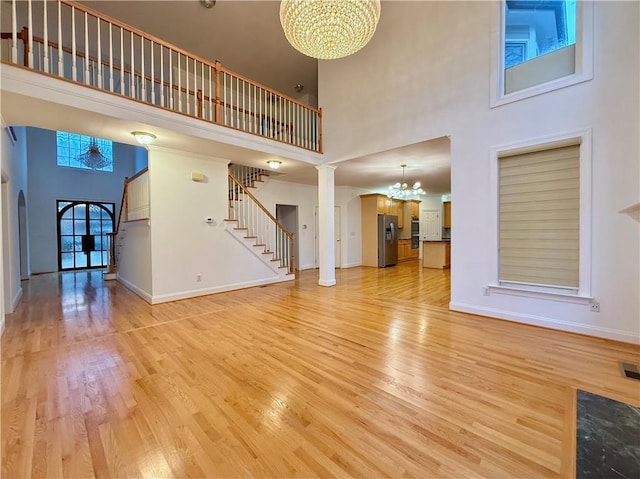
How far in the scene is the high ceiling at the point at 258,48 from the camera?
16.5 feet

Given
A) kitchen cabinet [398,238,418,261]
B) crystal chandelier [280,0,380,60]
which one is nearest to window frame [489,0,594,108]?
crystal chandelier [280,0,380,60]

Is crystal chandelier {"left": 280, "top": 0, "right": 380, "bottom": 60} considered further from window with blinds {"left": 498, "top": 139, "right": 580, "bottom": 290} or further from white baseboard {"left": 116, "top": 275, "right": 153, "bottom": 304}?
white baseboard {"left": 116, "top": 275, "right": 153, "bottom": 304}

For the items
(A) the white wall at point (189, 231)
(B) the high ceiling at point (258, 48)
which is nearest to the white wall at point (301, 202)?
(B) the high ceiling at point (258, 48)

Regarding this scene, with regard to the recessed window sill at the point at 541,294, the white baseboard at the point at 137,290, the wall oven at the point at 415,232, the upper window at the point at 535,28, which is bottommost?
the white baseboard at the point at 137,290

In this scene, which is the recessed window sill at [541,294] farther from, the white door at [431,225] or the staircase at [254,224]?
the white door at [431,225]

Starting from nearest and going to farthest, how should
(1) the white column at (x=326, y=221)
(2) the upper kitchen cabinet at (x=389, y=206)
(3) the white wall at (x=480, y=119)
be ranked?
1. (3) the white wall at (x=480, y=119)
2. (1) the white column at (x=326, y=221)
3. (2) the upper kitchen cabinet at (x=389, y=206)

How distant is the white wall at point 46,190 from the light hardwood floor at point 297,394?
6.55 meters

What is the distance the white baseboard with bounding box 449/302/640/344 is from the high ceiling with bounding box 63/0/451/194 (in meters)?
2.64

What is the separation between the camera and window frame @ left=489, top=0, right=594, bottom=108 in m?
3.02

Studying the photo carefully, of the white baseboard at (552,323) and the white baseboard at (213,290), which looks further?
the white baseboard at (213,290)

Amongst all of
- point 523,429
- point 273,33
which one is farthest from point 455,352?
point 273,33

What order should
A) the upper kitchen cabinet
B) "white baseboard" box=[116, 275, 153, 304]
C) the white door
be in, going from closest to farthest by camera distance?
"white baseboard" box=[116, 275, 153, 304] → the upper kitchen cabinet → the white door

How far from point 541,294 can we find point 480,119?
2464mm

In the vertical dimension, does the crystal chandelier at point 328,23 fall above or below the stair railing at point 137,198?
above
